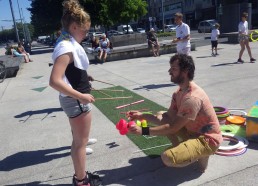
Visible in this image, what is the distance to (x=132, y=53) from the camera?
17.4m

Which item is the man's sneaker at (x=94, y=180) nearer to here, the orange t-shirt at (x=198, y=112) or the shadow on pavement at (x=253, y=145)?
the orange t-shirt at (x=198, y=112)

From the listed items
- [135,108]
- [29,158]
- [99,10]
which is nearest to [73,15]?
[29,158]

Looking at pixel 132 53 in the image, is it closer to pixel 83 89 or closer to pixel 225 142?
pixel 225 142

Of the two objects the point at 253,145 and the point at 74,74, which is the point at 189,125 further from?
the point at 74,74

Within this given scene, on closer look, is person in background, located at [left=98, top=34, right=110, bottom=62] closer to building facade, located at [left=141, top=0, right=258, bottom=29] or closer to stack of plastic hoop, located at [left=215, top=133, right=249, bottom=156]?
stack of plastic hoop, located at [left=215, top=133, right=249, bottom=156]

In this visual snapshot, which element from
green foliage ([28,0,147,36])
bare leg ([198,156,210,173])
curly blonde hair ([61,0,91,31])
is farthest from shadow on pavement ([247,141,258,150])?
green foliage ([28,0,147,36])

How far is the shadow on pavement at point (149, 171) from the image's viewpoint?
354 cm

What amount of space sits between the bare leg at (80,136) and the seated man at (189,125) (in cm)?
49

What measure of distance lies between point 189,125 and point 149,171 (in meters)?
0.79

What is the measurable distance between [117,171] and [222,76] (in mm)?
6527

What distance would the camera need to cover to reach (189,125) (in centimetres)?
360

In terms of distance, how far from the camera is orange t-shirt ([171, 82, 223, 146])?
3.30 m

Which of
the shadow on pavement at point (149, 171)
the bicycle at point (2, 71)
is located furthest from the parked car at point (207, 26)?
the shadow on pavement at point (149, 171)

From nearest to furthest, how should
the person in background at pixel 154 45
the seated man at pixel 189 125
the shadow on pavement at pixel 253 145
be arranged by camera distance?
the seated man at pixel 189 125 → the shadow on pavement at pixel 253 145 → the person in background at pixel 154 45
